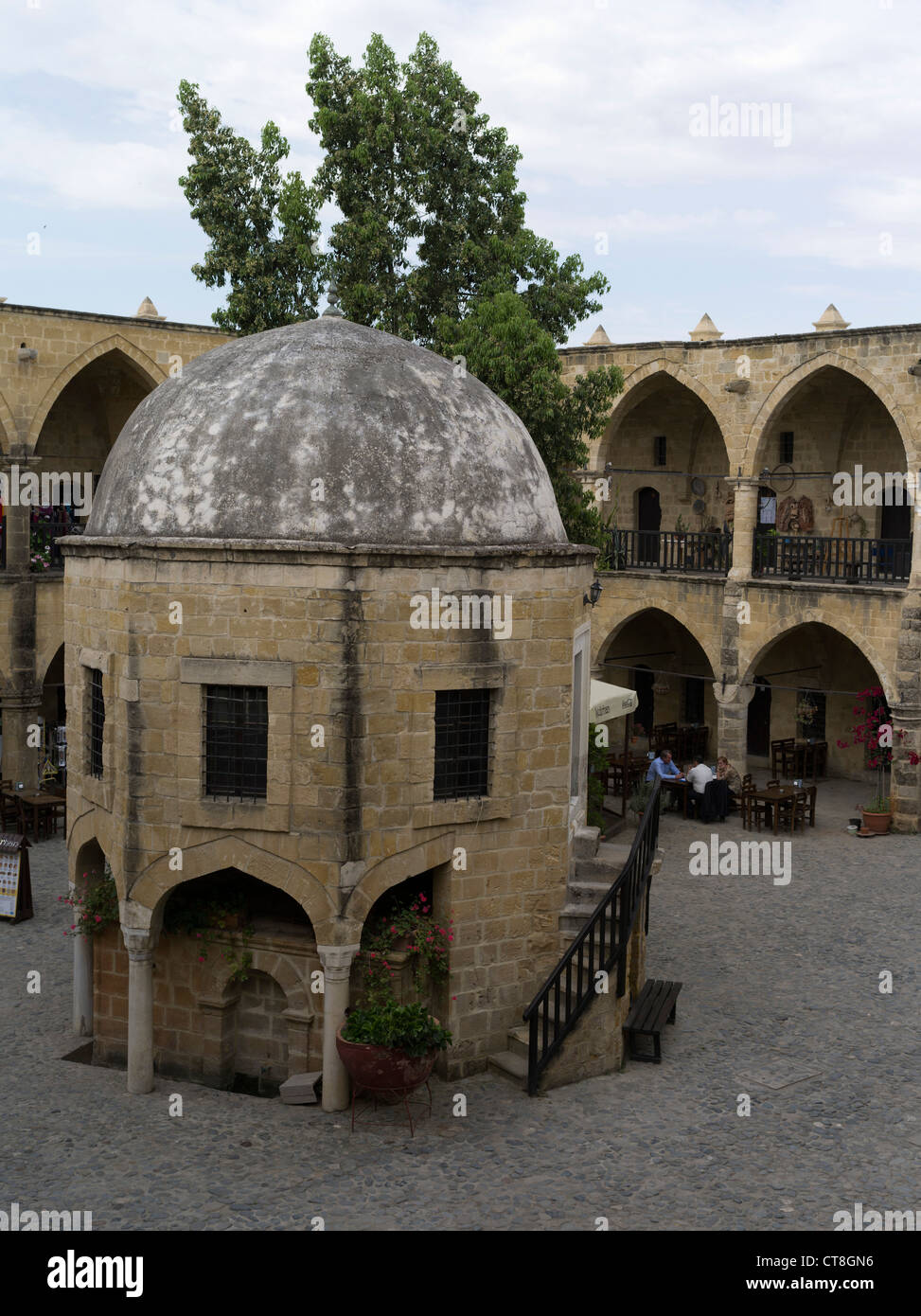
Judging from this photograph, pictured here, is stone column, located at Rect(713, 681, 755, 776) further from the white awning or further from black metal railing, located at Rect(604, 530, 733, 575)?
the white awning

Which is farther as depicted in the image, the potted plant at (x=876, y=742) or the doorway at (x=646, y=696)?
the doorway at (x=646, y=696)

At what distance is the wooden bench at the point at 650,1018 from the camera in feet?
36.2

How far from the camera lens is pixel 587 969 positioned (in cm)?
1100

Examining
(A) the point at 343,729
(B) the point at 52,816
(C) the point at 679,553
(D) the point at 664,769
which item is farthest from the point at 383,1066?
(C) the point at 679,553

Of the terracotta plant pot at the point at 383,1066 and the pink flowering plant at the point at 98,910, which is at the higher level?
the pink flowering plant at the point at 98,910

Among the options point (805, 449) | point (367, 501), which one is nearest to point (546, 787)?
point (367, 501)

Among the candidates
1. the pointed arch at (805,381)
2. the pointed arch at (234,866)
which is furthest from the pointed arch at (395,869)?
the pointed arch at (805,381)

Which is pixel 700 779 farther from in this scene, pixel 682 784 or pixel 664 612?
pixel 664 612

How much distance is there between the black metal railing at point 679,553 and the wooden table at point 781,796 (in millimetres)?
4670

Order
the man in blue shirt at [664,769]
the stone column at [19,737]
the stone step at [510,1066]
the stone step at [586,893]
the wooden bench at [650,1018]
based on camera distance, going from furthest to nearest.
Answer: the stone column at [19,737], the man in blue shirt at [664,769], the stone step at [586,893], the wooden bench at [650,1018], the stone step at [510,1066]

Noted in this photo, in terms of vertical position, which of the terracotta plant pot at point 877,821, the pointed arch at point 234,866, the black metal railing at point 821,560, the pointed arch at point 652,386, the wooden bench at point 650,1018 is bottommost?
the wooden bench at point 650,1018

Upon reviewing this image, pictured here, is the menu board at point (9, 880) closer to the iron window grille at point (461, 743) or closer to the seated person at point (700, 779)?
the iron window grille at point (461, 743)

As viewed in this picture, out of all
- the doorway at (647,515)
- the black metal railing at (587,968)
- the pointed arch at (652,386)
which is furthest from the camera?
the doorway at (647,515)

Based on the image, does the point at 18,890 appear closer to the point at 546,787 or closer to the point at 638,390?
the point at 546,787
